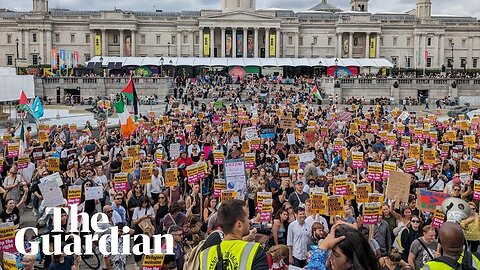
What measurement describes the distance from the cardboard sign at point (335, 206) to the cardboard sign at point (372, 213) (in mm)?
603

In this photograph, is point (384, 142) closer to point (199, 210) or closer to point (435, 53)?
point (199, 210)

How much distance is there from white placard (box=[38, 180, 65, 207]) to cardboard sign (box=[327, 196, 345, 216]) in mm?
5332

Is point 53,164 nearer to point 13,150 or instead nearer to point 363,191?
point 13,150

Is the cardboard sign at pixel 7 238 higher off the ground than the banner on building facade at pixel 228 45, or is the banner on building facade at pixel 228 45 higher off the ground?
the banner on building facade at pixel 228 45

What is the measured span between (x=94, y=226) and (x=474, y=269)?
7251 mm

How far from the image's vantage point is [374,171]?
15164 mm

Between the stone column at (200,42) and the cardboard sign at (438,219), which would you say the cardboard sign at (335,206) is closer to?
the cardboard sign at (438,219)

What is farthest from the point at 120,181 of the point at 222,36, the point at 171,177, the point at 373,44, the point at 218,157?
the point at 373,44

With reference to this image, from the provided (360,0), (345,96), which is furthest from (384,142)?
(360,0)

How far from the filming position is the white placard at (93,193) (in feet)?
41.7

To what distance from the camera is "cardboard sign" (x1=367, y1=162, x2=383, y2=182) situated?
1508 centimetres

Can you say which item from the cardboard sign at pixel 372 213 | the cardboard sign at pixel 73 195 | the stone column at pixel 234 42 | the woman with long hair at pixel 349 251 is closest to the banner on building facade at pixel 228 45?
the stone column at pixel 234 42

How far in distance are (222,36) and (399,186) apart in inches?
3613

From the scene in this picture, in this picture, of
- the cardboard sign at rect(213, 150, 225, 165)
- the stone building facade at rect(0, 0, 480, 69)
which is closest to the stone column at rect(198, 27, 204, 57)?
the stone building facade at rect(0, 0, 480, 69)
